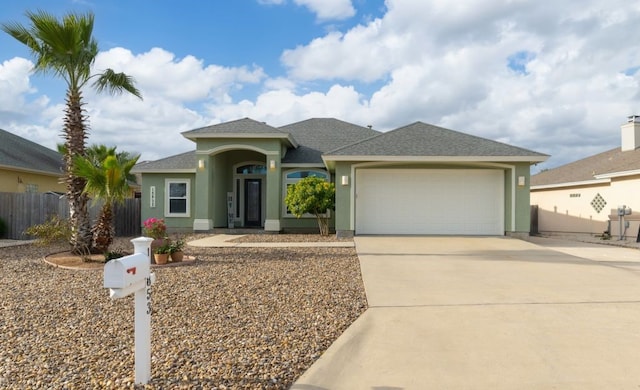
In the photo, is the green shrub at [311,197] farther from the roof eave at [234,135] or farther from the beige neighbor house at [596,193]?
the beige neighbor house at [596,193]

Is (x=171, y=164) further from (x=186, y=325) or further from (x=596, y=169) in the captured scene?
(x=596, y=169)

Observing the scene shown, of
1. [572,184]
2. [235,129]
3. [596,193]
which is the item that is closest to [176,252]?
[235,129]

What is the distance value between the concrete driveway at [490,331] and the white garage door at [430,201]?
6.21 meters

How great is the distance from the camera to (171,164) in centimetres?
1972

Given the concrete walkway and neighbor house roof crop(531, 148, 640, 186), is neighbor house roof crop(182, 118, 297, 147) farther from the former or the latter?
neighbor house roof crop(531, 148, 640, 186)

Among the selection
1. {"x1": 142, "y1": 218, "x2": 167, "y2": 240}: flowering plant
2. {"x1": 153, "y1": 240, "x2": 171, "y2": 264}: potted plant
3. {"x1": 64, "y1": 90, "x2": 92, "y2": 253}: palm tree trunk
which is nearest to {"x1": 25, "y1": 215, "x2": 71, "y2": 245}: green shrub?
{"x1": 64, "y1": 90, "x2": 92, "y2": 253}: palm tree trunk

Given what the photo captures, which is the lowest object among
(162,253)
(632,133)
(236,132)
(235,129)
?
(162,253)

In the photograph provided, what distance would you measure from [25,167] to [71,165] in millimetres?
11217

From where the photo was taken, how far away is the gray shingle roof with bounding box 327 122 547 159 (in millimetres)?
15289

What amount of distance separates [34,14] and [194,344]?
8.99 metres

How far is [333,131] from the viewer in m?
22.3

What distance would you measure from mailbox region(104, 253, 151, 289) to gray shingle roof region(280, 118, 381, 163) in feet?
50.9

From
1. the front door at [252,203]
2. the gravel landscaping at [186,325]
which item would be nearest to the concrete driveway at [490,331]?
the gravel landscaping at [186,325]

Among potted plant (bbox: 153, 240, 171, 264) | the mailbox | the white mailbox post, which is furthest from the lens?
potted plant (bbox: 153, 240, 171, 264)
